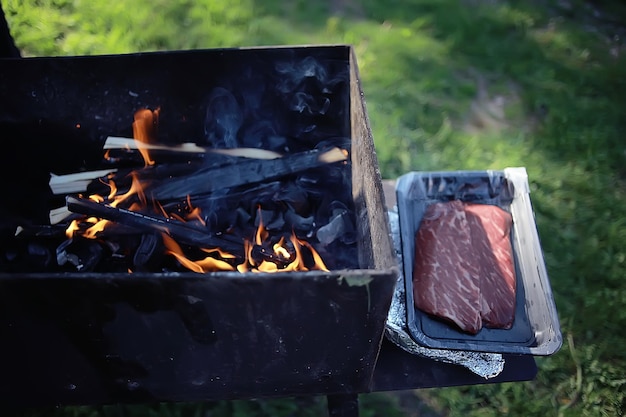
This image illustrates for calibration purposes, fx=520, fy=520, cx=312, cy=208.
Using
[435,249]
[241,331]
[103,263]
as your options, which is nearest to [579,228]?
[435,249]

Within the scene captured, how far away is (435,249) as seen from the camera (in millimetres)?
2090

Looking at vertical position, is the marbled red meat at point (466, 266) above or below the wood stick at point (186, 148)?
below

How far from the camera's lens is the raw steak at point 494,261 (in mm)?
1908

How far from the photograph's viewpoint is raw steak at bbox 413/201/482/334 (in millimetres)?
1899

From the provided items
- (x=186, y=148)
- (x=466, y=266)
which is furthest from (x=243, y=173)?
(x=466, y=266)

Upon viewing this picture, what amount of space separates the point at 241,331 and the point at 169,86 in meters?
1.21

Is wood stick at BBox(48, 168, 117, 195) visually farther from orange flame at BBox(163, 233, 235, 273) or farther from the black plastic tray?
the black plastic tray

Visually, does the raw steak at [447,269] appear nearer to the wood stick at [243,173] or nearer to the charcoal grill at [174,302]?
the charcoal grill at [174,302]

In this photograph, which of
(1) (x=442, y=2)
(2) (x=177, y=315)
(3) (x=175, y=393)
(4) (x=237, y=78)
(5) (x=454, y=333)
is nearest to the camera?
(2) (x=177, y=315)

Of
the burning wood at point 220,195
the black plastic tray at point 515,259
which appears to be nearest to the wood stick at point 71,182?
the burning wood at point 220,195

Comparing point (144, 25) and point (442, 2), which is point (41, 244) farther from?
point (442, 2)

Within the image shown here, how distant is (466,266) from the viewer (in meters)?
2.05

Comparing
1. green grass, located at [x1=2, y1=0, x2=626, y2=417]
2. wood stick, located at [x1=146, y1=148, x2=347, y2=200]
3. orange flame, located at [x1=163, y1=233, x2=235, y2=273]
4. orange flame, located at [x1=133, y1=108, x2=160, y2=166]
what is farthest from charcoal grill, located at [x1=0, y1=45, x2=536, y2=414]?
green grass, located at [x1=2, y1=0, x2=626, y2=417]

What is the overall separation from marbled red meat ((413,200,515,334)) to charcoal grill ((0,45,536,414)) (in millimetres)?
199
